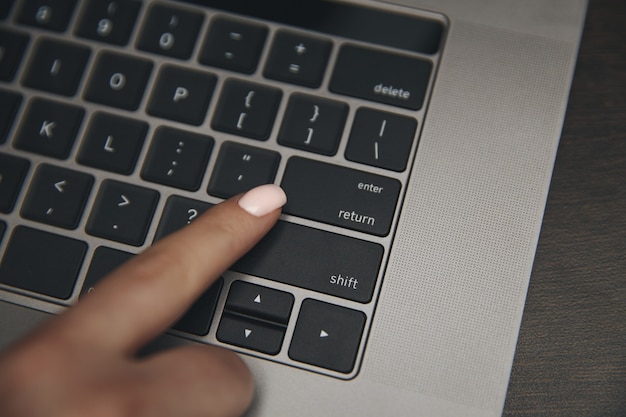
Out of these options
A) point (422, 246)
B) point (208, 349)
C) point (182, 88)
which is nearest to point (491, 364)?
point (422, 246)

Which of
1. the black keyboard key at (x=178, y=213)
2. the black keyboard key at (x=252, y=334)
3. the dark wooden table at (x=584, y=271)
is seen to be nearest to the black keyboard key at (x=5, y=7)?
the black keyboard key at (x=178, y=213)

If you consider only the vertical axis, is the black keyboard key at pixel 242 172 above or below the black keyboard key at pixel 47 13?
below

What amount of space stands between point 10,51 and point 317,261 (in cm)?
32

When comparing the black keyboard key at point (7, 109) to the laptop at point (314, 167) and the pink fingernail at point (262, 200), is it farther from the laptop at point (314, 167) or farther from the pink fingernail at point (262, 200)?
the pink fingernail at point (262, 200)

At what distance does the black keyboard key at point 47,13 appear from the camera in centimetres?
56

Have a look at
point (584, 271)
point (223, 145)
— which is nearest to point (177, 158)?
point (223, 145)

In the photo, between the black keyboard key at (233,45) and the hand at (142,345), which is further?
the black keyboard key at (233,45)

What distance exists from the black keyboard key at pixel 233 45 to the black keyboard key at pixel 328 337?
206mm

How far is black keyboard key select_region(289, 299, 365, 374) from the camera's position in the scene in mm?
470

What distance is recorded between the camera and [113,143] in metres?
0.52

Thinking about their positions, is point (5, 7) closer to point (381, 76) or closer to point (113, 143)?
point (113, 143)

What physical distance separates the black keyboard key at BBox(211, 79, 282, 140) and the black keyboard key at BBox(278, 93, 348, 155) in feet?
0.04

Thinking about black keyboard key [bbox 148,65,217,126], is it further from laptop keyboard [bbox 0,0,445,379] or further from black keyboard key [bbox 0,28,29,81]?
black keyboard key [bbox 0,28,29,81]

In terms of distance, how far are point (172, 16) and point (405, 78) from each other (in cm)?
20
